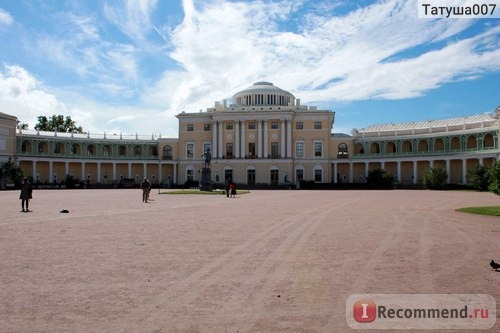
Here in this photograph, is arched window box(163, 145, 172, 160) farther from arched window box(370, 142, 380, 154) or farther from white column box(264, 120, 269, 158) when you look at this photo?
arched window box(370, 142, 380, 154)

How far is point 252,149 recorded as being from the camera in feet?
264

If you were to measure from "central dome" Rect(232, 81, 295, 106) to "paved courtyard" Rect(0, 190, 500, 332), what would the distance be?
7176cm

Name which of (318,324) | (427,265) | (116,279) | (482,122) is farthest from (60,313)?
(482,122)

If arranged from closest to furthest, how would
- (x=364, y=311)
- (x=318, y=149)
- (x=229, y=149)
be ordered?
(x=364, y=311) < (x=318, y=149) < (x=229, y=149)

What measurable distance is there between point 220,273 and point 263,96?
78.6m

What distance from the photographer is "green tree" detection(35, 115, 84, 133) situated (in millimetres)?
95125

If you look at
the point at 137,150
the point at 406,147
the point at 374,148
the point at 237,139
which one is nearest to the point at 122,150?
the point at 137,150

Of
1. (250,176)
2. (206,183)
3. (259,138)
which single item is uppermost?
(259,138)

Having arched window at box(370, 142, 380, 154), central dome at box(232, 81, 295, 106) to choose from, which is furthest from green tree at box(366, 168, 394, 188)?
central dome at box(232, 81, 295, 106)

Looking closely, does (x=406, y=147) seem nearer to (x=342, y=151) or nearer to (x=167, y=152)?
(x=342, y=151)

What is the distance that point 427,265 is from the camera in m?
8.99

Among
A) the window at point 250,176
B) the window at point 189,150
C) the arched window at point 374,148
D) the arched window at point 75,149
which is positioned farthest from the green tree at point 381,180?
the arched window at point 75,149

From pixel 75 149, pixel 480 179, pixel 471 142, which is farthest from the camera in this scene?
A: pixel 75 149

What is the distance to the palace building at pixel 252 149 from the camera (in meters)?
74.4
